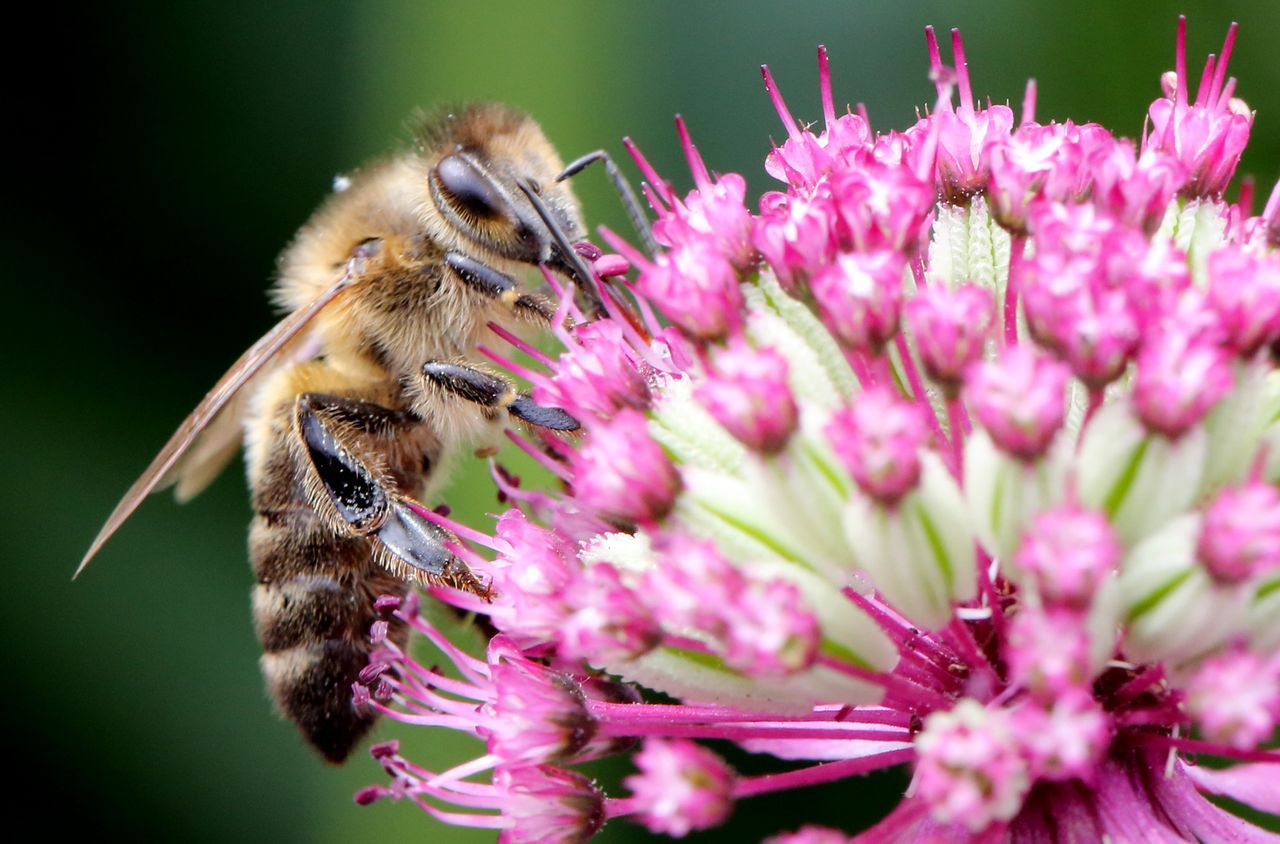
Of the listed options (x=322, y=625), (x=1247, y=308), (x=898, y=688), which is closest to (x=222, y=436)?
(x=322, y=625)

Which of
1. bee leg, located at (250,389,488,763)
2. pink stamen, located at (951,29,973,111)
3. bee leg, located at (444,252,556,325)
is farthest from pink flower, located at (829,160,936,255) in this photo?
bee leg, located at (250,389,488,763)

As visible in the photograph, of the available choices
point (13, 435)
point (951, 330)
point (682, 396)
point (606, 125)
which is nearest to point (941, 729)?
point (951, 330)

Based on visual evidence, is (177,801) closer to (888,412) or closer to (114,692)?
(114,692)

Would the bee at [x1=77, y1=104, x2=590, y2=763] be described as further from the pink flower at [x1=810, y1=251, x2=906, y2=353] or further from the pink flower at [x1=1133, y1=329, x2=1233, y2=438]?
the pink flower at [x1=1133, y1=329, x2=1233, y2=438]

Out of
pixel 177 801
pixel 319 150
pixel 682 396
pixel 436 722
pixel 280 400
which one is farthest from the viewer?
pixel 319 150

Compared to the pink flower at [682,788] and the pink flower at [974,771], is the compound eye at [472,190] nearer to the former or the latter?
the pink flower at [682,788]

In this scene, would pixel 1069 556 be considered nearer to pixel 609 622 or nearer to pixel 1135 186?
pixel 609 622
